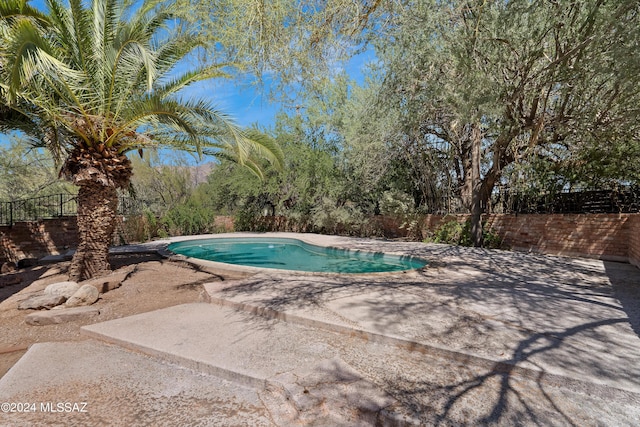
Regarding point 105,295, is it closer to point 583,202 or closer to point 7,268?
point 7,268

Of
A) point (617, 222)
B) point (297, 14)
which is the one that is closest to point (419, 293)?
point (297, 14)

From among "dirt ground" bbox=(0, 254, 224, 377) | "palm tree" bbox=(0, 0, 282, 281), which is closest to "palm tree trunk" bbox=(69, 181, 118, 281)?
"palm tree" bbox=(0, 0, 282, 281)

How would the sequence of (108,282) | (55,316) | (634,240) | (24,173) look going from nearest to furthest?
(55,316)
(108,282)
(634,240)
(24,173)

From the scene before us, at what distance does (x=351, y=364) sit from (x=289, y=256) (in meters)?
9.31

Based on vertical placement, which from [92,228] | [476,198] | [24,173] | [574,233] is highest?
[24,173]

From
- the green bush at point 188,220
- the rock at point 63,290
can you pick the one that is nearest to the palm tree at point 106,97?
the rock at point 63,290

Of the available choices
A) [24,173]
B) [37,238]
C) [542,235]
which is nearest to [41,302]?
[37,238]

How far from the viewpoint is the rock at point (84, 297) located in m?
4.72

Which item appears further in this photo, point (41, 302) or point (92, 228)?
point (92, 228)

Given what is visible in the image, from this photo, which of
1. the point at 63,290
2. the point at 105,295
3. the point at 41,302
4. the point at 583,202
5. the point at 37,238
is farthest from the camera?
the point at 37,238

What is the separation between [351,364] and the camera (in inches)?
114

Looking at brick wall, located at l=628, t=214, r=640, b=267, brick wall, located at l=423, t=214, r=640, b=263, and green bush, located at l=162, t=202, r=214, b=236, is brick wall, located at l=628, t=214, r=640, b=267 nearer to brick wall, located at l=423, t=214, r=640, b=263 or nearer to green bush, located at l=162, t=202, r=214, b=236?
brick wall, located at l=423, t=214, r=640, b=263

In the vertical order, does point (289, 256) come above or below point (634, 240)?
below

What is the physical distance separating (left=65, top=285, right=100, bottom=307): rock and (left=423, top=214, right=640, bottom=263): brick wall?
1028 centimetres
